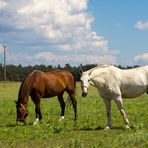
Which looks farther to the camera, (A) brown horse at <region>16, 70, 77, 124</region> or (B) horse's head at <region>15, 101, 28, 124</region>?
(A) brown horse at <region>16, 70, 77, 124</region>

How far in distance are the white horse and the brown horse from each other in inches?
130

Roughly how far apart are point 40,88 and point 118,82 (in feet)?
12.8

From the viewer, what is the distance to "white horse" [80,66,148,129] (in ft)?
42.0

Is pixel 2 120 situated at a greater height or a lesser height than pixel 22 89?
lesser

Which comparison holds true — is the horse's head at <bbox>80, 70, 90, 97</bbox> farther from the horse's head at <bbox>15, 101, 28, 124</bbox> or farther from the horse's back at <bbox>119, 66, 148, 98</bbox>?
the horse's head at <bbox>15, 101, 28, 124</bbox>

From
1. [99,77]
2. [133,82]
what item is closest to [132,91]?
[133,82]

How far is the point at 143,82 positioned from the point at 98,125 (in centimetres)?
241

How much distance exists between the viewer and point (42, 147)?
10023 millimetres

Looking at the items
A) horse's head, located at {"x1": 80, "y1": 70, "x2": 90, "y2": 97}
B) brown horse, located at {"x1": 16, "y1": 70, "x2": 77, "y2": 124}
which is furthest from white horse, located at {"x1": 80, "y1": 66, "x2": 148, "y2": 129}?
brown horse, located at {"x1": 16, "y1": 70, "x2": 77, "y2": 124}

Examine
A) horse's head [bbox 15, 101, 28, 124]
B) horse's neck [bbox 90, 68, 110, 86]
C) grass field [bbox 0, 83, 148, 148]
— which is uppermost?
horse's neck [bbox 90, 68, 110, 86]

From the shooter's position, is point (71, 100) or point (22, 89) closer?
point (22, 89)

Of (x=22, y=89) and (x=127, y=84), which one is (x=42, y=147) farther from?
(x=22, y=89)

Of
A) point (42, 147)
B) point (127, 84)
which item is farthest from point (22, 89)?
point (42, 147)

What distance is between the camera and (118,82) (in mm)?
12953
